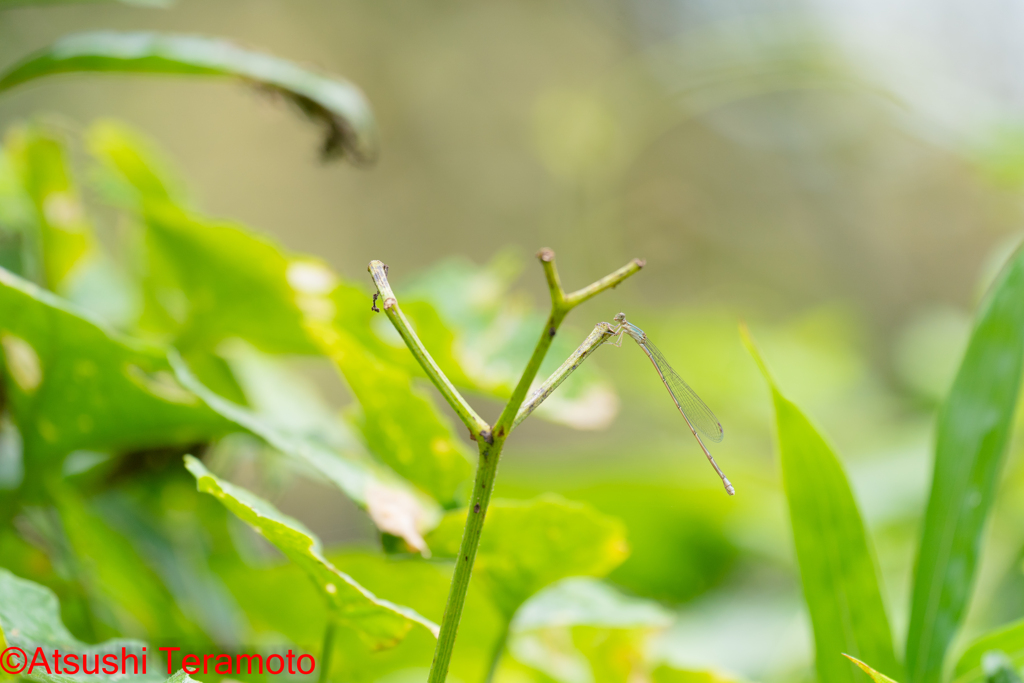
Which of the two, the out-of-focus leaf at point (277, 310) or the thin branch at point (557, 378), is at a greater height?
the out-of-focus leaf at point (277, 310)

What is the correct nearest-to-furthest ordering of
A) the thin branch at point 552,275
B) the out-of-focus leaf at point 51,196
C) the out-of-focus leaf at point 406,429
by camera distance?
the thin branch at point 552,275, the out-of-focus leaf at point 406,429, the out-of-focus leaf at point 51,196

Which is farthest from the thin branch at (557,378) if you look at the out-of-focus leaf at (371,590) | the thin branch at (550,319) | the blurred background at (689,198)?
the blurred background at (689,198)

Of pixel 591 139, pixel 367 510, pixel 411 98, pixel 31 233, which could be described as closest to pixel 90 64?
pixel 31 233

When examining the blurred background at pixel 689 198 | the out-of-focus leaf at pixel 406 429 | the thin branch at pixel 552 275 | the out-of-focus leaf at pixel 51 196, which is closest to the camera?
the thin branch at pixel 552 275

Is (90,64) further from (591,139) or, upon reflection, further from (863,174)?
(863,174)

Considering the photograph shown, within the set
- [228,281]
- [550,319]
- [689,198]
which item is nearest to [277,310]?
[228,281]

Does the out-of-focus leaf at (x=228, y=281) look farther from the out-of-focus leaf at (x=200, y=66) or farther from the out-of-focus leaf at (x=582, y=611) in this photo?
the out-of-focus leaf at (x=582, y=611)
